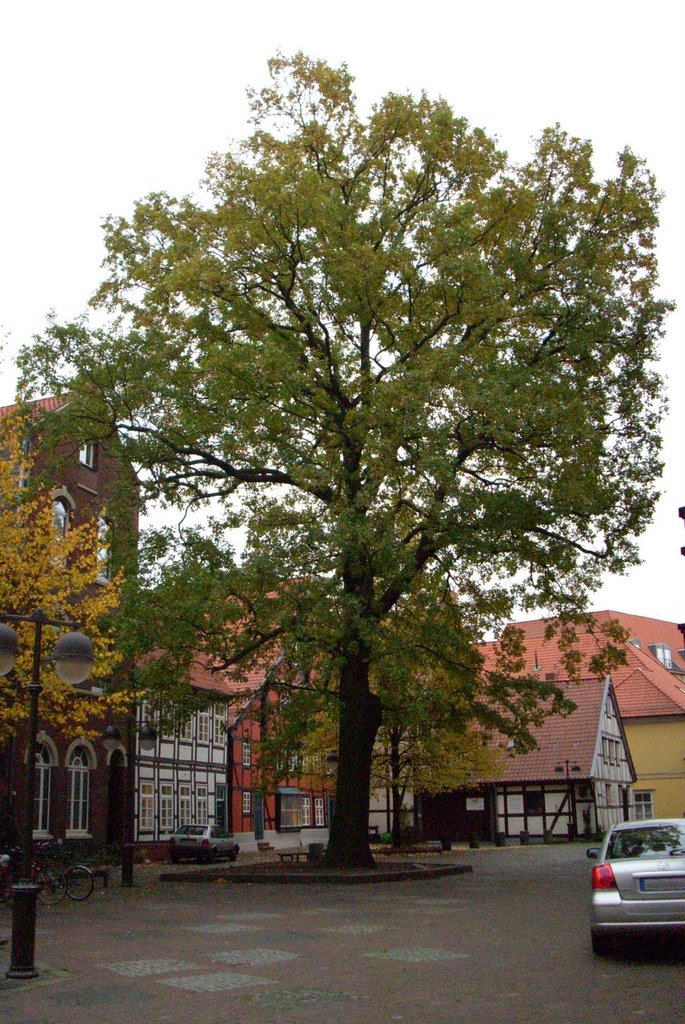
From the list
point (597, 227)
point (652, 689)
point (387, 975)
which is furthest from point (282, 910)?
point (652, 689)

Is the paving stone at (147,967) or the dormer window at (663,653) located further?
the dormer window at (663,653)

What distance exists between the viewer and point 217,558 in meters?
22.6

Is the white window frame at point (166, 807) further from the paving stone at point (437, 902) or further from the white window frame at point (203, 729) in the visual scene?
the paving stone at point (437, 902)

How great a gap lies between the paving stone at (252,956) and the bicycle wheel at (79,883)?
28.8 feet

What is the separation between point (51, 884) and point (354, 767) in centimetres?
747

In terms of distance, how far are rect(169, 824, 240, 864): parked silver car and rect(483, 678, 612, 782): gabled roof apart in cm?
1554

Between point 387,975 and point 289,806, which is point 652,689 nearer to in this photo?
point 289,806

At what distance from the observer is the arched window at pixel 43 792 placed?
30.8 m

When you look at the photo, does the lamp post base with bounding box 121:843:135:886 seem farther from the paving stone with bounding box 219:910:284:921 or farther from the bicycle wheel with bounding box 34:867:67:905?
the paving stone with bounding box 219:910:284:921

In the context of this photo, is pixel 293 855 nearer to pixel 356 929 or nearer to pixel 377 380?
pixel 377 380

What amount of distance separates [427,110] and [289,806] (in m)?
35.2

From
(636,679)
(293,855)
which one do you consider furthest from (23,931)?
(636,679)

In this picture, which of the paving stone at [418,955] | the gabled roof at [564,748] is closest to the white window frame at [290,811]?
the gabled roof at [564,748]

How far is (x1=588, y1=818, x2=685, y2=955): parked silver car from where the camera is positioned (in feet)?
35.0
